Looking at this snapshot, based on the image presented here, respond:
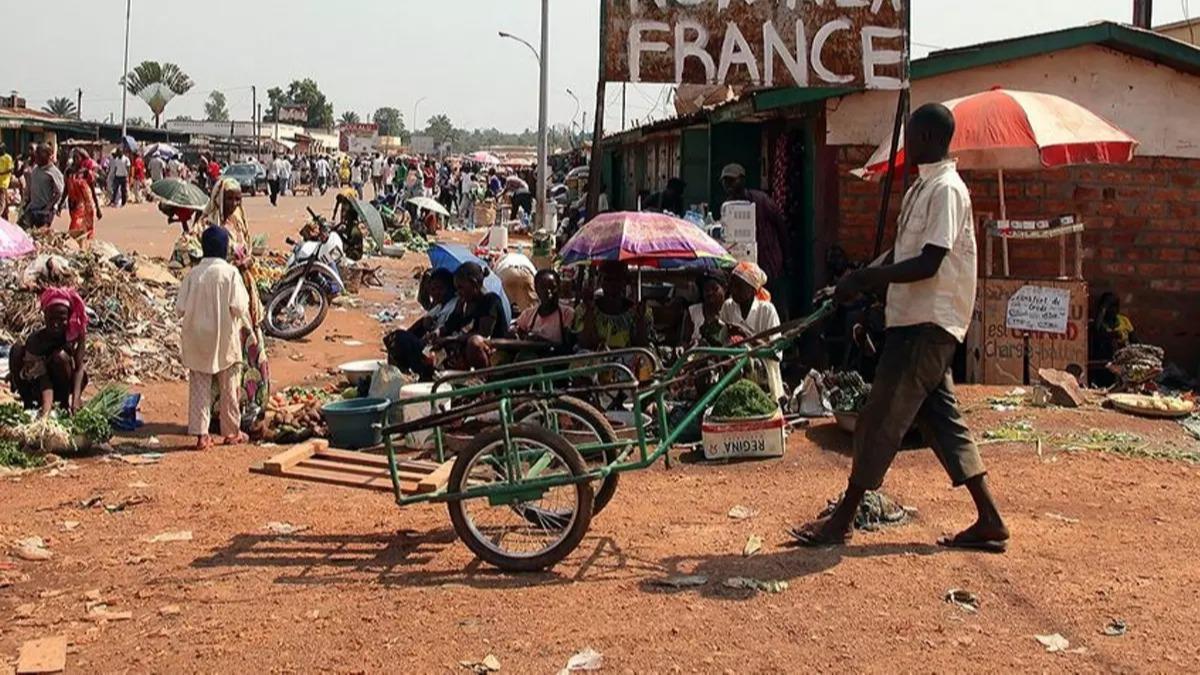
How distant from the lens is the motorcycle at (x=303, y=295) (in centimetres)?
1249

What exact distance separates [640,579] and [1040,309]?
562 cm

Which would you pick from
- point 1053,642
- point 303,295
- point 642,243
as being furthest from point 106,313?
point 1053,642

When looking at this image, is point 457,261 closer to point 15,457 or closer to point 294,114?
point 15,457

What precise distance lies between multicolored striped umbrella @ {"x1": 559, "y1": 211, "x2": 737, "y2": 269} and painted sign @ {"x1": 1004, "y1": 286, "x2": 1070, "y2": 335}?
2.57 meters

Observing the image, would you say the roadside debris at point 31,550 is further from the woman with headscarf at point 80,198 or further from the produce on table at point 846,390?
the woman with headscarf at point 80,198

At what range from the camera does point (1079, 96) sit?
10.6 metres

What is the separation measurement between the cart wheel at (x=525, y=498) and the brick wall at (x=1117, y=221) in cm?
595

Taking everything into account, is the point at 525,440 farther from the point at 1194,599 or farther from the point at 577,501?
the point at 1194,599

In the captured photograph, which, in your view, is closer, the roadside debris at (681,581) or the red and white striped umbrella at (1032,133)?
the roadside debris at (681,581)

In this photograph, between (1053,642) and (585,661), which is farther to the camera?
(1053,642)

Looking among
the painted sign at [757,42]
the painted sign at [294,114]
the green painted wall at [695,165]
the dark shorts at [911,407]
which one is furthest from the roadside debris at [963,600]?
the painted sign at [294,114]

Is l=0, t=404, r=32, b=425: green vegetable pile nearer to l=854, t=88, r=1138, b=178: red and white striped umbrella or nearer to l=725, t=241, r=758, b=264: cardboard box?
l=725, t=241, r=758, b=264: cardboard box

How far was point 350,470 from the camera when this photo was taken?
18.9 ft

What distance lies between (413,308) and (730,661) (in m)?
12.0
